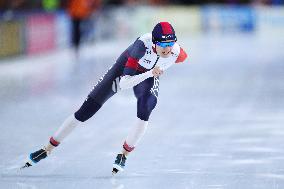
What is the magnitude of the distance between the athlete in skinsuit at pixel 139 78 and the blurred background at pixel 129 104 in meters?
0.26

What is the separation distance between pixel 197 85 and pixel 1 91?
3.20 metres

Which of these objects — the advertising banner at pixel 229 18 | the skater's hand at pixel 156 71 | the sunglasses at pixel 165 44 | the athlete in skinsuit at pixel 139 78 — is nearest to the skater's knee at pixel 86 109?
the athlete in skinsuit at pixel 139 78

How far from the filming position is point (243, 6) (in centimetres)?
2905

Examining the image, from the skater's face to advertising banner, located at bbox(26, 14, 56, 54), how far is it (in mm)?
11856

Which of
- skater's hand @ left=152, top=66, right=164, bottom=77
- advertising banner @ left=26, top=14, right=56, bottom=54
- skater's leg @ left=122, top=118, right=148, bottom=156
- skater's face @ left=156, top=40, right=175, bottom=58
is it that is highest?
skater's face @ left=156, top=40, right=175, bottom=58

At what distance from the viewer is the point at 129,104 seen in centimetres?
1117

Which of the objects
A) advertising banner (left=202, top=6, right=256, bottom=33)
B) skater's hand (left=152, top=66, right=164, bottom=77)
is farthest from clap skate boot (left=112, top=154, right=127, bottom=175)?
advertising banner (left=202, top=6, right=256, bottom=33)

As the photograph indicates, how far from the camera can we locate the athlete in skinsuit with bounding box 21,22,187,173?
6195 millimetres

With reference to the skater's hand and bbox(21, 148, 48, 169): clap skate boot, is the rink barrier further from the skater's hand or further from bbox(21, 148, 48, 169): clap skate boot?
the skater's hand

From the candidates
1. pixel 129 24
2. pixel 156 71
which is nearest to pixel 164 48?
pixel 156 71

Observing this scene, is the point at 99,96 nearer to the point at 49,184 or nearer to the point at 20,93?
the point at 49,184

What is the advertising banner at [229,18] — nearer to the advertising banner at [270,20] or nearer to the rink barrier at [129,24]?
the rink barrier at [129,24]

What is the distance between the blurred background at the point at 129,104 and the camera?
255 inches

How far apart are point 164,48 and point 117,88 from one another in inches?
24.8
